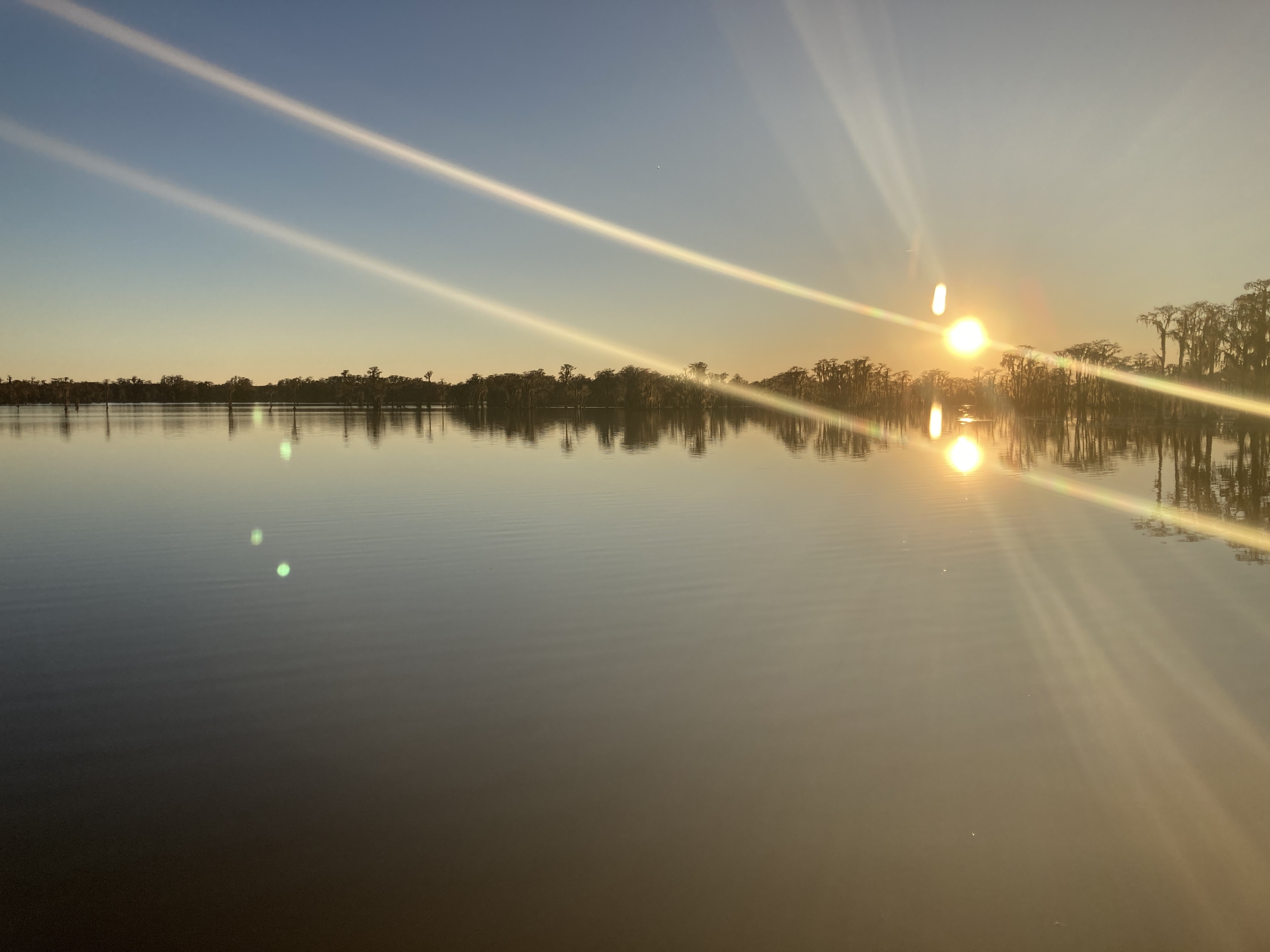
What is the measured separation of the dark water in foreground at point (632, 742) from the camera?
4.90 m

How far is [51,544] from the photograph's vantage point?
55.1 ft

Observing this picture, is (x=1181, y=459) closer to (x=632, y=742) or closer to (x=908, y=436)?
(x=908, y=436)

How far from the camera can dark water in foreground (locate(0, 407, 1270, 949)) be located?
4.90 meters

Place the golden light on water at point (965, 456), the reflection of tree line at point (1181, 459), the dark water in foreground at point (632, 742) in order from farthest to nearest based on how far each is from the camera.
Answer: the golden light on water at point (965, 456)
the reflection of tree line at point (1181, 459)
the dark water in foreground at point (632, 742)

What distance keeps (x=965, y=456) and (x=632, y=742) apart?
140 ft

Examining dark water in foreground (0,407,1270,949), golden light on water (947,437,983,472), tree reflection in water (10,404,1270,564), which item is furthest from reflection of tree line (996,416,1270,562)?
dark water in foreground (0,407,1270,949)

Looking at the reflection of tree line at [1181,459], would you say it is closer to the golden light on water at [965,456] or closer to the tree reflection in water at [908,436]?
the tree reflection in water at [908,436]

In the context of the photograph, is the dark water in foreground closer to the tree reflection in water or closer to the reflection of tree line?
the reflection of tree line

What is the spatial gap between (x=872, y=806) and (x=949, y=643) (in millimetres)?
4825

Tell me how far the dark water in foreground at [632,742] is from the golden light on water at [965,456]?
20279 millimetres

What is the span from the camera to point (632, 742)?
23.6ft

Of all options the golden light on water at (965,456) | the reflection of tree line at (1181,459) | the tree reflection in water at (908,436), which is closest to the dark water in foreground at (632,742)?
the reflection of tree line at (1181,459)

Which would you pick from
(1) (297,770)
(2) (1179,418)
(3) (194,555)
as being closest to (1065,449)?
(2) (1179,418)

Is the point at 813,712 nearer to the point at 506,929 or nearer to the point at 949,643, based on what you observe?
the point at 949,643
